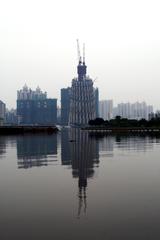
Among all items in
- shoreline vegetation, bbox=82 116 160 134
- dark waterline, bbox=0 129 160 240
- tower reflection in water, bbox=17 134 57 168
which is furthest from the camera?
shoreline vegetation, bbox=82 116 160 134

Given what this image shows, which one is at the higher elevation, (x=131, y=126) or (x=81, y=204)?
(x=131, y=126)

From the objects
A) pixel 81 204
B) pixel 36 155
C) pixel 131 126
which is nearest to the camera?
pixel 81 204

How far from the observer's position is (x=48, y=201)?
34.6 ft

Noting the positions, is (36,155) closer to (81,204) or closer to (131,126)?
(81,204)

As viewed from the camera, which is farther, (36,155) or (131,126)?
(131,126)

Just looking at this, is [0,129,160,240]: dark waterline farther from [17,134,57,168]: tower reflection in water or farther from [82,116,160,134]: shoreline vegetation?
[82,116,160,134]: shoreline vegetation

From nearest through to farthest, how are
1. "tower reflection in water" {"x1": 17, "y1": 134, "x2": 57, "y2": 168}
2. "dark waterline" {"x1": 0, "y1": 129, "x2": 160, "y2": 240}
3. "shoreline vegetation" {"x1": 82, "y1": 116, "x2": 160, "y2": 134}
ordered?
"dark waterline" {"x1": 0, "y1": 129, "x2": 160, "y2": 240}
"tower reflection in water" {"x1": 17, "y1": 134, "x2": 57, "y2": 168}
"shoreline vegetation" {"x1": 82, "y1": 116, "x2": 160, "y2": 134}

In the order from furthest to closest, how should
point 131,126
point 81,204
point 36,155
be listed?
point 131,126, point 36,155, point 81,204

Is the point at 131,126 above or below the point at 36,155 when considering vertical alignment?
above

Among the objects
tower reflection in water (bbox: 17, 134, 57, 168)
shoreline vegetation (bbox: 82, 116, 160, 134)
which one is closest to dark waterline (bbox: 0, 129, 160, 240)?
tower reflection in water (bbox: 17, 134, 57, 168)

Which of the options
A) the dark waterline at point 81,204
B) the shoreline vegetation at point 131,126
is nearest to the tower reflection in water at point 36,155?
the dark waterline at point 81,204

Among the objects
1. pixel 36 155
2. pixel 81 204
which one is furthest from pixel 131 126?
pixel 81 204

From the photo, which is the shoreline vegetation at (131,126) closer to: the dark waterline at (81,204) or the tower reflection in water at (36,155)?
the tower reflection in water at (36,155)

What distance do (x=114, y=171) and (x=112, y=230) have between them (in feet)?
29.3
